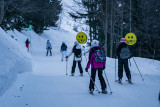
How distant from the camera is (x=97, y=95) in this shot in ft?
17.8

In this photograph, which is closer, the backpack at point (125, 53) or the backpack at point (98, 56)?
the backpack at point (98, 56)

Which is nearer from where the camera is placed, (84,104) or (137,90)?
(84,104)

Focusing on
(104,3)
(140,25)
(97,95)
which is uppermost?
(104,3)

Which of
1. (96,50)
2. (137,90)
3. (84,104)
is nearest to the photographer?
(84,104)

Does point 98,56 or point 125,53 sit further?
point 125,53

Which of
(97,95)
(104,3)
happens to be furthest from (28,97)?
(104,3)

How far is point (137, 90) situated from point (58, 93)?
2.91m

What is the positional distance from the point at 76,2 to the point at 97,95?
16.7 meters

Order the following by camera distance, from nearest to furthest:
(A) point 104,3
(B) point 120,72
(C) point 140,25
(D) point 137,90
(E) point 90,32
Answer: (D) point 137,90 < (B) point 120,72 < (A) point 104,3 < (C) point 140,25 < (E) point 90,32

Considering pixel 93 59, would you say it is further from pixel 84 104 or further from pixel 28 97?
pixel 28 97

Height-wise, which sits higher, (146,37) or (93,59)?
(146,37)

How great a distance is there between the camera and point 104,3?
61.2ft

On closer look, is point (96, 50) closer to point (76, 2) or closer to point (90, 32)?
point (76, 2)

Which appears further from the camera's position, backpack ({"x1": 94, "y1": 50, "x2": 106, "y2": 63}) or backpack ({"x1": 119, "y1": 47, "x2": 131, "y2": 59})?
backpack ({"x1": 119, "y1": 47, "x2": 131, "y2": 59})
